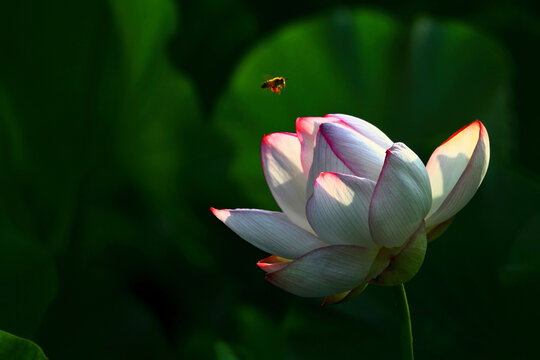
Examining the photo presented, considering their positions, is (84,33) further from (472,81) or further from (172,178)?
(472,81)

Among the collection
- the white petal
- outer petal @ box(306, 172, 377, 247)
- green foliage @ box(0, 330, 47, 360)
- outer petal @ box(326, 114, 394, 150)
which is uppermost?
outer petal @ box(326, 114, 394, 150)

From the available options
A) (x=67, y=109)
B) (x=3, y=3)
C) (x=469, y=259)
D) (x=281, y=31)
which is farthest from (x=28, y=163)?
(x=469, y=259)

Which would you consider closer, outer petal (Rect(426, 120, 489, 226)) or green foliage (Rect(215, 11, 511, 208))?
outer petal (Rect(426, 120, 489, 226))

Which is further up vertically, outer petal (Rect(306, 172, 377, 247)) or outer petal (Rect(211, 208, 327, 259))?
outer petal (Rect(306, 172, 377, 247))

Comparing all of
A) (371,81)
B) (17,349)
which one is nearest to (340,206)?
(17,349)

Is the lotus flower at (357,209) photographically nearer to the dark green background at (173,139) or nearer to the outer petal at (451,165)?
the outer petal at (451,165)

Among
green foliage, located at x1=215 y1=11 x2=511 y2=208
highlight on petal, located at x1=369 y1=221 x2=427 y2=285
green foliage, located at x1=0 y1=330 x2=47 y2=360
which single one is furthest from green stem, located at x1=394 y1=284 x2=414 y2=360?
green foliage, located at x1=215 y1=11 x2=511 y2=208

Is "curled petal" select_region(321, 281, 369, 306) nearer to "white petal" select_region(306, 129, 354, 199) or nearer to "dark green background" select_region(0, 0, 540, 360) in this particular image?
"white petal" select_region(306, 129, 354, 199)
